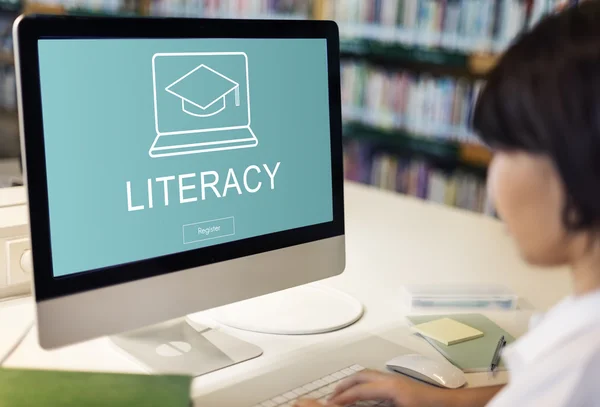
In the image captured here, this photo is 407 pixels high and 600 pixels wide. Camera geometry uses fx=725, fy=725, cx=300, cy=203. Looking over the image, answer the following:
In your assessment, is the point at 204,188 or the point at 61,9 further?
the point at 61,9

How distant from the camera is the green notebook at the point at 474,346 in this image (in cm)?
102

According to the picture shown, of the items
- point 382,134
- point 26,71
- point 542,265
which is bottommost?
point 382,134

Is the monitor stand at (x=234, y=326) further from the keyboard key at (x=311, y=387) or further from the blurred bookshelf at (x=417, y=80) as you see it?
the blurred bookshelf at (x=417, y=80)

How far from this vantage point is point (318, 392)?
2.98 feet

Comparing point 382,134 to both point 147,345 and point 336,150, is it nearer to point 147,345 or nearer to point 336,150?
point 336,150

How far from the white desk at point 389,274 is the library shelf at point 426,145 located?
88 centimetres

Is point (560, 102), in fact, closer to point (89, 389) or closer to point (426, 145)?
point (89, 389)

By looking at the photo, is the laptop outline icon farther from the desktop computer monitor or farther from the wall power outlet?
the wall power outlet

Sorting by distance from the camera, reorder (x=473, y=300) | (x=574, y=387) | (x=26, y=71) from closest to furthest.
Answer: (x=574, y=387)
(x=26, y=71)
(x=473, y=300)

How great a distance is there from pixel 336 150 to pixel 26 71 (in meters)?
0.49

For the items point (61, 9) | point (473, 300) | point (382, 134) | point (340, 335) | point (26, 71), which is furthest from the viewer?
point (61, 9)

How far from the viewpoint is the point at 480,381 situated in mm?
970

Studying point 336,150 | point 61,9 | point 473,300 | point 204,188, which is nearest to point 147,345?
point 204,188

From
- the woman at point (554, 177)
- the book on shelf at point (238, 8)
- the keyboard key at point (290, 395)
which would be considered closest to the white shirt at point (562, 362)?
the woman at point (554, 177)
